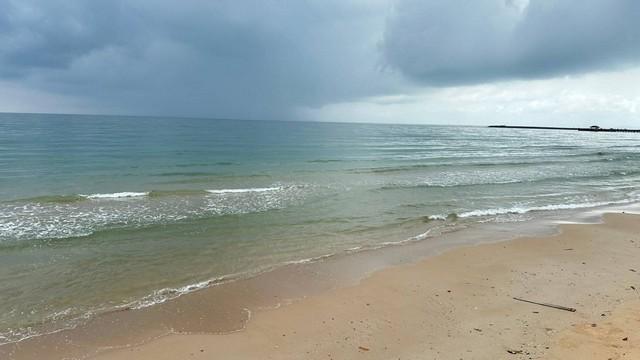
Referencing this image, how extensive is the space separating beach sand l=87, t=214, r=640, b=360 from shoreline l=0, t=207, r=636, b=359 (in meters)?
0.25

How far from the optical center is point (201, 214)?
64.7 ft

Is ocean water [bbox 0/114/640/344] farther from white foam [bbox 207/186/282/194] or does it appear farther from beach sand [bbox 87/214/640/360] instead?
beach sand [bbox 87/214/640/360]

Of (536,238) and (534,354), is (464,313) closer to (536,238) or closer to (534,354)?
(534,354)

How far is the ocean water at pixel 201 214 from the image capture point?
11422 mm

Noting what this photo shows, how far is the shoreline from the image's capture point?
27.6 feet

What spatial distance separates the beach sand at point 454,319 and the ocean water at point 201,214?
108 inches

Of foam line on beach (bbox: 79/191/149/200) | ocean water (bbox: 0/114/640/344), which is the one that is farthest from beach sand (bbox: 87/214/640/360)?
foam line on beach (bbox: 79/191/149/200)

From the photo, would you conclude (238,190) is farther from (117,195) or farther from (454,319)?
(454,319)

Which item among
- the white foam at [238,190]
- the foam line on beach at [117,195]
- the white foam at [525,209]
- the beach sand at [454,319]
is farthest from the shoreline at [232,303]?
the foam line on beach at [117,195]

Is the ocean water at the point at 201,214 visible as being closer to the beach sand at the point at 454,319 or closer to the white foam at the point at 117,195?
the white foam at the point at 117,195

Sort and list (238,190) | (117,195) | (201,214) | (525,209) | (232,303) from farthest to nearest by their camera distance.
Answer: (238,190)
(117,195)
(525,209)
(201,214)
(232,303)

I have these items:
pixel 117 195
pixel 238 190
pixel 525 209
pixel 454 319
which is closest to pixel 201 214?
pixel 238 190

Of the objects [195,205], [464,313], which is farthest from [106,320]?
[195,205]

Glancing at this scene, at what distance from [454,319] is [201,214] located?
13.3 metres
